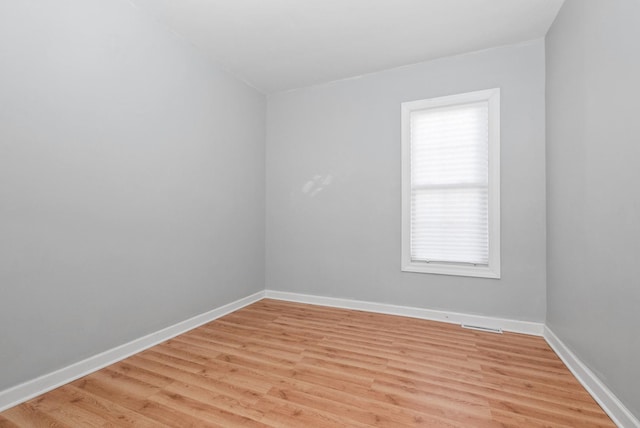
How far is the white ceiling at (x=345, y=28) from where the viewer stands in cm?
237

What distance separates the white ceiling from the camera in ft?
7.76

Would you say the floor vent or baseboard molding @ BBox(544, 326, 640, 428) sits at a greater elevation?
baseboard molding @ BBox(544, 326, 640, 428)

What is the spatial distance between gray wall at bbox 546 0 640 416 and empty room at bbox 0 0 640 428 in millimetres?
18

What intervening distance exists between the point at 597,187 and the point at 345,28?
233cm

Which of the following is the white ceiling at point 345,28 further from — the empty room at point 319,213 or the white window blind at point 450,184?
the white window blind at point 450,184

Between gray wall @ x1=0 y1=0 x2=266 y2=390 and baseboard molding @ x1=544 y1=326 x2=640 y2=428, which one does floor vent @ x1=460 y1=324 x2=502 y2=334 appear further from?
gray wall @ x1=0 y1=0 x2=266 y2=390

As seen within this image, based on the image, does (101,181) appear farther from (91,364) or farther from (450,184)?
(450,184)

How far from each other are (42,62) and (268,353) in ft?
8.44

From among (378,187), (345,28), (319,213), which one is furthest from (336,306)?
(345,28)

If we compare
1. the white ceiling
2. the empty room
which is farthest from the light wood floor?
the white ceiling

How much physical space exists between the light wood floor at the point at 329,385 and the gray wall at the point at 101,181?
359 mm

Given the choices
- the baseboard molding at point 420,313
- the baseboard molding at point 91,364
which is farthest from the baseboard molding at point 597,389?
the baseboard molding at point 91,364

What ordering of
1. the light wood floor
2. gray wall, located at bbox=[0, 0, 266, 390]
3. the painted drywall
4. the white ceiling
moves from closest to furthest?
the light wood floor → gray wall, located at bbox=[0, 0, 266, 390] → the white ceiling → the painted drywall

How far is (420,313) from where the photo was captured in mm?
3164
